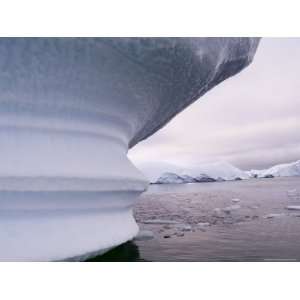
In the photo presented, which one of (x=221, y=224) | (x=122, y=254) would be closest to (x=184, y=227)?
(x=221, y=224)

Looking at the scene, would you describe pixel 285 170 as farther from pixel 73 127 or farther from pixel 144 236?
pixel 73 127

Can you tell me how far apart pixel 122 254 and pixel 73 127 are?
0.45 metres

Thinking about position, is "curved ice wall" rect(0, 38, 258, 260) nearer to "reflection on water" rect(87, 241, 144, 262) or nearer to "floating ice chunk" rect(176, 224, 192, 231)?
"reflection on water" rect(87, 241, 144, 262)

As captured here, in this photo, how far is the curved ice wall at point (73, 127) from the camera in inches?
43.8

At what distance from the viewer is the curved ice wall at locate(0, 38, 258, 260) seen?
1111 millimetres

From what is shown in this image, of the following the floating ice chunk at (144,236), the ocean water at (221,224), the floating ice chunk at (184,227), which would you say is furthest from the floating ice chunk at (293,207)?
the floating ice chunk at (144,236)

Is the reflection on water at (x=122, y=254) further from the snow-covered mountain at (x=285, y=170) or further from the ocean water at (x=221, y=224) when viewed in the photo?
the snow-covered mountain at (x=285, y=170)

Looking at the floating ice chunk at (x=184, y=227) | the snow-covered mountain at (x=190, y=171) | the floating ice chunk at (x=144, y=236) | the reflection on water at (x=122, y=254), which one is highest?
the snow-covered mountain at (x=190, y=171)

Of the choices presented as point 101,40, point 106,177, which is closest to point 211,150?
point 106,177

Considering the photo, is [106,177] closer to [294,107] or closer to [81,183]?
[81,183]

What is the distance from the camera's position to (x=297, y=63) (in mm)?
1405

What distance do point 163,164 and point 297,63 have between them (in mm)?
598

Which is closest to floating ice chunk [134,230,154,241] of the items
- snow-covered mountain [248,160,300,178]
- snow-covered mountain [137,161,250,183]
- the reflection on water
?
the reflection on water

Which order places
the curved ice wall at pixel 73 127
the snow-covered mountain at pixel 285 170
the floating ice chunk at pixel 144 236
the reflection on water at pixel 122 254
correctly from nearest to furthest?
the curved ice wall at pixel 73 127, the reflection on water at pixel 122 254, the snow-covered mountain at pixel 285 170, the floating ice chunk at pixel 144 236
